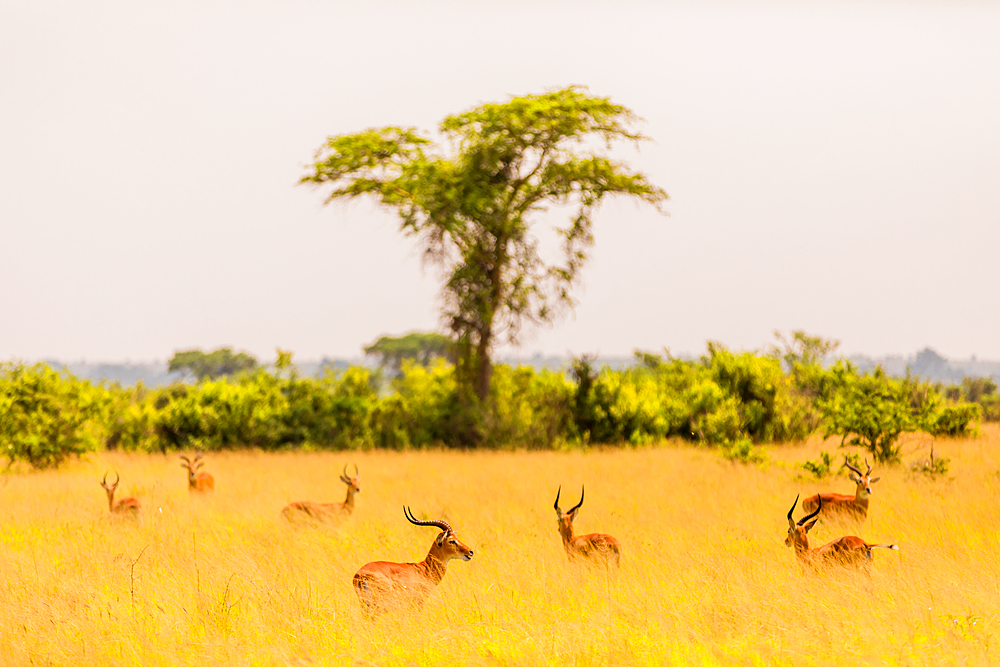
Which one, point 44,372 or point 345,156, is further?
point 345,156

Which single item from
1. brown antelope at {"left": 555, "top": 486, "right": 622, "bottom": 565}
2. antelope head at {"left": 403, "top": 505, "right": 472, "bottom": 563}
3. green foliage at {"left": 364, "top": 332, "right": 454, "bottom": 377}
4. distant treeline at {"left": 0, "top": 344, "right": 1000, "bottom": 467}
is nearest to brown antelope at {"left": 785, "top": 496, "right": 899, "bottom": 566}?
brown antelope at {"left": 555, "top": 486, "right": 622, "bottom": 565}

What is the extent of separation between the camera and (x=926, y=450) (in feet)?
46.6

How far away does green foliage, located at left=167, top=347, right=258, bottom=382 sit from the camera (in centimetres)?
8069

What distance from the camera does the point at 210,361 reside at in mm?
81438

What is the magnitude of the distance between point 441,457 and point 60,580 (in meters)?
11.0

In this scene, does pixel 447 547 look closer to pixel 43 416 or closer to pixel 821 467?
pixel 821 467

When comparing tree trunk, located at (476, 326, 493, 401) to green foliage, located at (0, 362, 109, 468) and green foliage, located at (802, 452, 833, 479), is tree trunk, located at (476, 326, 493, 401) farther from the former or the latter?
green foliage, located at (802, 452, 833, 479)

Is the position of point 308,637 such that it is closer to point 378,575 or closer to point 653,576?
point 378,575

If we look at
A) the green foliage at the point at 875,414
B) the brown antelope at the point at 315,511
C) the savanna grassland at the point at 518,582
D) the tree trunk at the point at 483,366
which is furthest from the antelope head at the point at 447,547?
the tree trunk at the point at 483,366

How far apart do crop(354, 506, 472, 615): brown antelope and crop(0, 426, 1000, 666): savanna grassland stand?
0.13 metres

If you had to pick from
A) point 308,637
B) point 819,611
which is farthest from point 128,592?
point 819,611

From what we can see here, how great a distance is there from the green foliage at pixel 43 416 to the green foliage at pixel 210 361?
217ft

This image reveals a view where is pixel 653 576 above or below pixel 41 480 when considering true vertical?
above

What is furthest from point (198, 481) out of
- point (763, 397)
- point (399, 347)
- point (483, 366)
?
point (399, 347)
